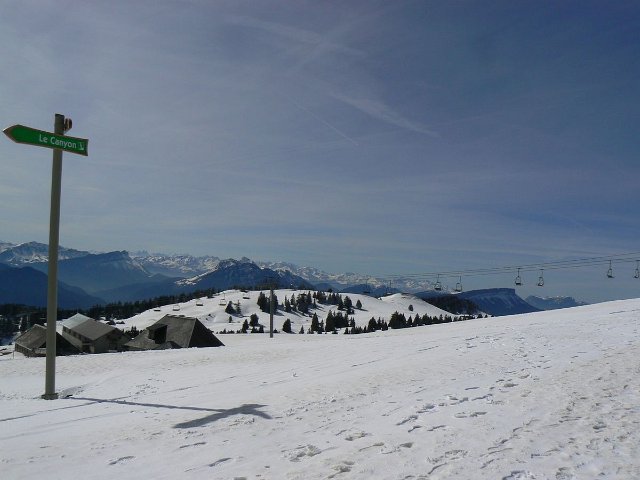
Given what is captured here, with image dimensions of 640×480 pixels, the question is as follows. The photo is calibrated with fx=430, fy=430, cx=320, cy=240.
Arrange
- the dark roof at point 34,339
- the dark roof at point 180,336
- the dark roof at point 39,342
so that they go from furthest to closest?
the dark roof at point 34,339, the dark roof at point 39,342, the dark roof at point 180,336

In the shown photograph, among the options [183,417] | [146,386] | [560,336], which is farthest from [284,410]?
[560,336]

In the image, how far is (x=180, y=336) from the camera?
42.4 m

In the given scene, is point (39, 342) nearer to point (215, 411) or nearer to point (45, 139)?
point (45, 139)

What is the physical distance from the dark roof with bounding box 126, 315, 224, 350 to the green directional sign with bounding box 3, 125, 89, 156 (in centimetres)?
3084

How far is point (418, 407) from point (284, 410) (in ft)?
10.4

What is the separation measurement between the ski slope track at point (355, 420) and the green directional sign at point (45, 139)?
24.8 feet

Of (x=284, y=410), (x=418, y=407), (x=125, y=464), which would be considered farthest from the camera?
(x=284, y=410)

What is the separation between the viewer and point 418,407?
970 centimetres

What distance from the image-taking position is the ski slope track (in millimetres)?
6582

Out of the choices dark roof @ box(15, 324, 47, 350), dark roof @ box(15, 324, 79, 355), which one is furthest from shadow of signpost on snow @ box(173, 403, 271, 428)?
dark roof @ box(15, 324, 47, 350)

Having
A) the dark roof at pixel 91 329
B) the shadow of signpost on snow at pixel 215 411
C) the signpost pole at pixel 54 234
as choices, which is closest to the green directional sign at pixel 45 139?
the signpost pole at pixel 54 234

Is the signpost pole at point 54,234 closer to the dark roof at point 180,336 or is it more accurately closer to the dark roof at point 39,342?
the dark roof at point 180,336

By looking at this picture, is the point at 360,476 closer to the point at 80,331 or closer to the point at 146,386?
the point at 146,386

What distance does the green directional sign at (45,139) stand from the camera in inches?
479
